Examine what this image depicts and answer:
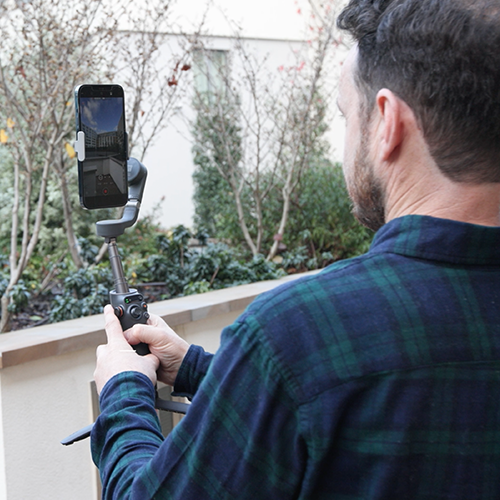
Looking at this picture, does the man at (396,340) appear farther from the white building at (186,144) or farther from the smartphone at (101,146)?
the white building at (186,144)

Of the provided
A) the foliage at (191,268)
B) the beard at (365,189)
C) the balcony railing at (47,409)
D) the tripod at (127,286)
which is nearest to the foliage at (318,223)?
the foliage at (191,268)

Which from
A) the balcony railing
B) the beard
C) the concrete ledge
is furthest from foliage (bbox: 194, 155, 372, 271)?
the beard

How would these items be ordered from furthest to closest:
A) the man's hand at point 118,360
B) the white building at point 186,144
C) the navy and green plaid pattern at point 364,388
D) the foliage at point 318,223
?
1. the white building at point 186,144
2. the foliage at point 318,223
3. the man's hand at point 118,360
4. the navy and green plaid pattern at point 364,388

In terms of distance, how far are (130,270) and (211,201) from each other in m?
7.37

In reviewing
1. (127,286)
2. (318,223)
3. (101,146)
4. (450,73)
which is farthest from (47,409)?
(318,223)

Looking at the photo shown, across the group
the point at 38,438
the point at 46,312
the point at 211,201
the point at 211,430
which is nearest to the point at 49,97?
the point at 46,312

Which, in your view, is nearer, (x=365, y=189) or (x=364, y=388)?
(x=364, y=388)

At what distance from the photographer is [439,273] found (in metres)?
0.93

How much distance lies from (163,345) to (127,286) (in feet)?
0.58

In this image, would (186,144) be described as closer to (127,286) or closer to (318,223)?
(318,223)

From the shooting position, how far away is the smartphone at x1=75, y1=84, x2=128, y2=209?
1456 mm

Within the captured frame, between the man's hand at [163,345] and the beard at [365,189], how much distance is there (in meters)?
0.53

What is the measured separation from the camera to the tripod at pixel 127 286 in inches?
51.6

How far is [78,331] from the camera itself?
2807 millimetres
